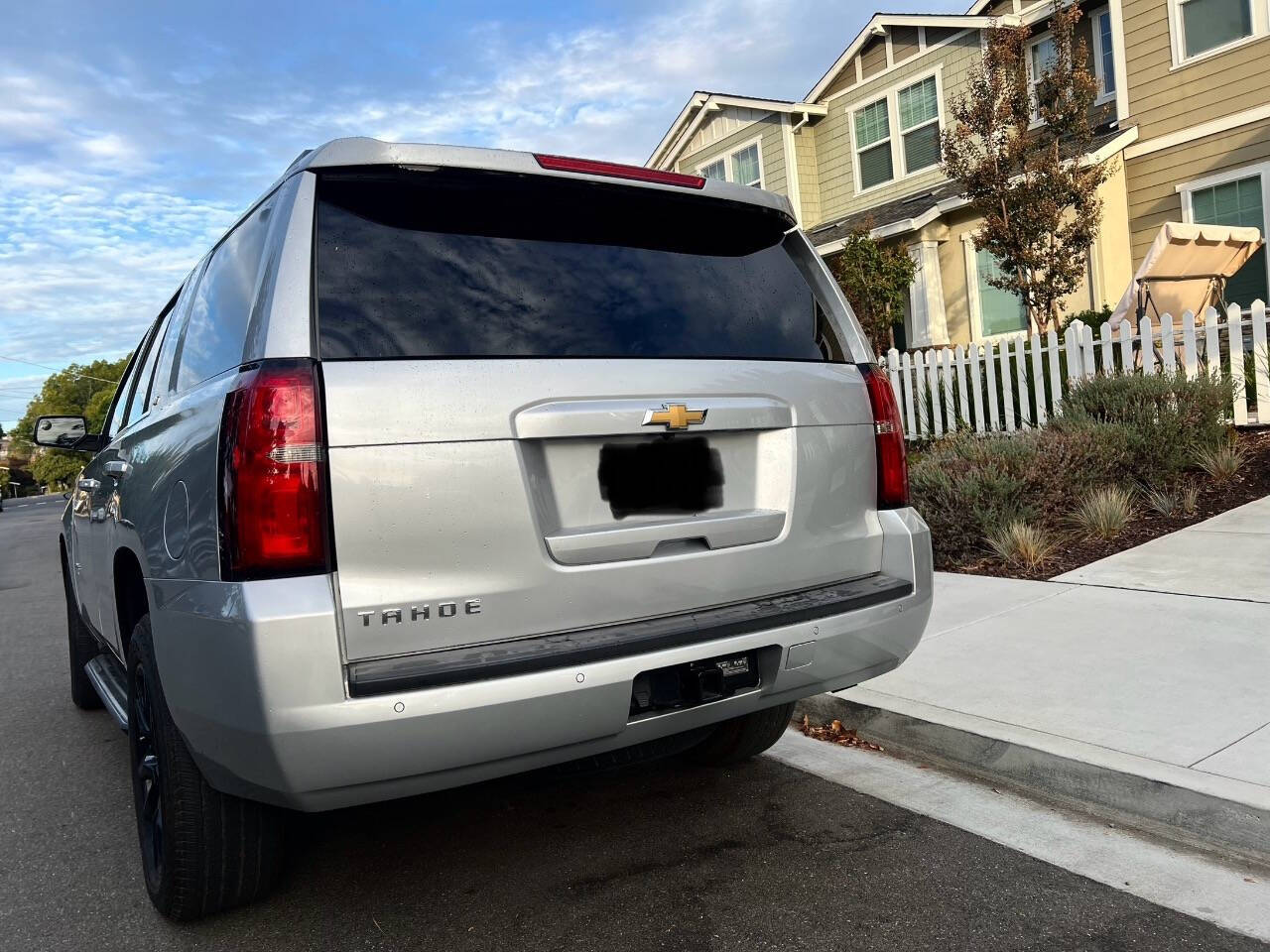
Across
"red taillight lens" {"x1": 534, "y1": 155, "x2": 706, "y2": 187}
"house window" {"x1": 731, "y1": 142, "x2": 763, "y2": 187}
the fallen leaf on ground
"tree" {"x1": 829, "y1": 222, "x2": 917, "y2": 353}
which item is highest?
"house window" {"x1": 731, "y1": 142, "x2": 763, "y2": 187}

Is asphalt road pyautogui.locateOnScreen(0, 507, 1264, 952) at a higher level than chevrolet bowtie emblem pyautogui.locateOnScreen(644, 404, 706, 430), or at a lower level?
lower

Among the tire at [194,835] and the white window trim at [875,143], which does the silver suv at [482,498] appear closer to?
the tire at [194,835]

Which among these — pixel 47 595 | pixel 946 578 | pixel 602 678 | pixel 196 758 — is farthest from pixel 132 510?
pixel 47 595

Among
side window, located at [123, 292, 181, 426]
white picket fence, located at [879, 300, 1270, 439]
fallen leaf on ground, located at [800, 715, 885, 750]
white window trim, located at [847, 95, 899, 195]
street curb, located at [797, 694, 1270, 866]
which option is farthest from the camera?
white window trim, located at [847, 95, 899, 195]

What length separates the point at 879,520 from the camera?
3178mm

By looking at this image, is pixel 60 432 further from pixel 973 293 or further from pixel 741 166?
pixel 741 166

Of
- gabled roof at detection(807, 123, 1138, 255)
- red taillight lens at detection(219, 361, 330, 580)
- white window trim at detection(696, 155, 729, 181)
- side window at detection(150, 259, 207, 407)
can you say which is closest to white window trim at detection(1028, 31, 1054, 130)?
gabled roof at detection(807, 123, 1138, 255)

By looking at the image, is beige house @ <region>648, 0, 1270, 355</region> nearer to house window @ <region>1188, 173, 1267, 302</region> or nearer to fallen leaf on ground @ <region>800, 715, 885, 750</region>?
house window @ <region>1188, 173, 1267, 302</region>

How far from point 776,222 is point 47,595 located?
9623mm

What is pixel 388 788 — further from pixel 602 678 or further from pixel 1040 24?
pixel 1040 24

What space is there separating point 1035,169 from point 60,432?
37.8ft

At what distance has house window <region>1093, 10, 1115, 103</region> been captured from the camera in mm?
14969

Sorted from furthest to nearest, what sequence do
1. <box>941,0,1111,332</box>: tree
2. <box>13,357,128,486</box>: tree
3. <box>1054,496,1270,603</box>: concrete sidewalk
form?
1. <box>13,357,128,486</box>: tree
2. <box>941,0,1111,332</box>: tree
3. <box>1054,496,1270,603</box>: concrete sidewalk

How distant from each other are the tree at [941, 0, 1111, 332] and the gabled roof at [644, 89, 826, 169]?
20.1 ft
